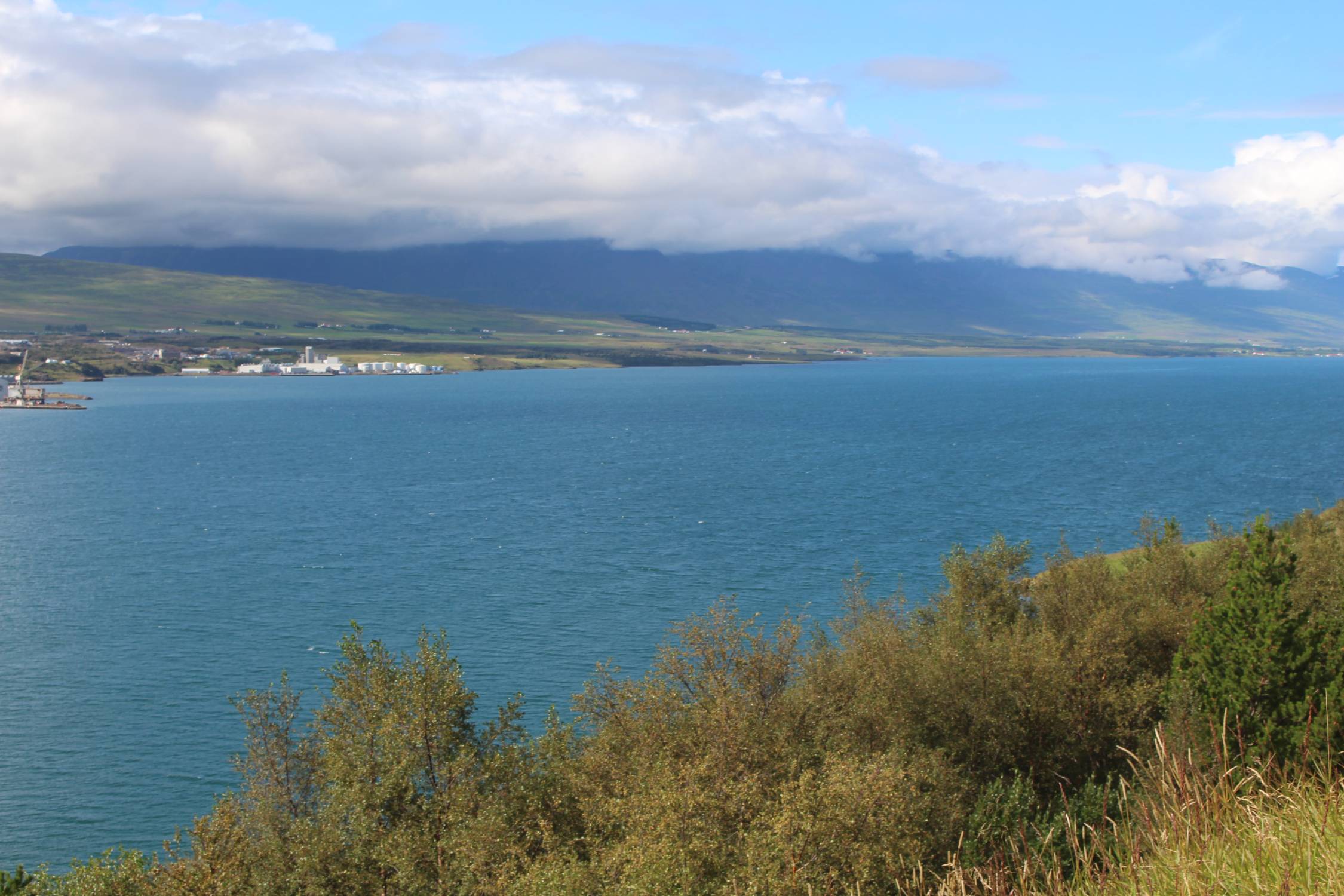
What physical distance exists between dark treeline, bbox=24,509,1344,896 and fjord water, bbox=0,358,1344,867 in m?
13.9

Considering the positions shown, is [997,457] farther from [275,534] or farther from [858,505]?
[275,534]

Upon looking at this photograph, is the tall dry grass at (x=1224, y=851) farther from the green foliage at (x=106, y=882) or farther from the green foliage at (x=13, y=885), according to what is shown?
the green foliage at (x=106, y=882)

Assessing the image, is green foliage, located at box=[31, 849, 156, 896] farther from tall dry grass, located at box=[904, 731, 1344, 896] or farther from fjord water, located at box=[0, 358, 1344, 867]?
tall dry grass, located at box=[904, 731, 1344, 896]

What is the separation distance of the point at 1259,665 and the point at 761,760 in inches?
594

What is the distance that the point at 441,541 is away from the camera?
90938 mm

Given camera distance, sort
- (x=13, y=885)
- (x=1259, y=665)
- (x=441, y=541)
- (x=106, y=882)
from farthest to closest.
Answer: (x=441, y=541) → (x=1259, y=665) → (x=106, y=882) → (x=13, y=885)

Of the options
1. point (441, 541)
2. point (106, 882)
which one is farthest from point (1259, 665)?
point (441, 541)

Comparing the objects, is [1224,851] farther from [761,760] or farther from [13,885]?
[13,885]

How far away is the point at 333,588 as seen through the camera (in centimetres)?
7475

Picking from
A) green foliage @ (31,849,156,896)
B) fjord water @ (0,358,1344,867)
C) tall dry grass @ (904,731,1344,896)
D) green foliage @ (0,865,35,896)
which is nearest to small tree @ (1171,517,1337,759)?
tall dry grass @ (904,731,1344,896)

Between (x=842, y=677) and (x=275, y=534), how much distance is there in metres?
72.9

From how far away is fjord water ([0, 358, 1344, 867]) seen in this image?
50.9m

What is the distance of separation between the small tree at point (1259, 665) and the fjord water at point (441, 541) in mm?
30344

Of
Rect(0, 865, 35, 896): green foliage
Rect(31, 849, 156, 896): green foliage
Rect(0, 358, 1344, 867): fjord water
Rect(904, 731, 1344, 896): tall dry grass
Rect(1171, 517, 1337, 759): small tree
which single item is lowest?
Rect(0, 358, 1344, 867): fjord water
